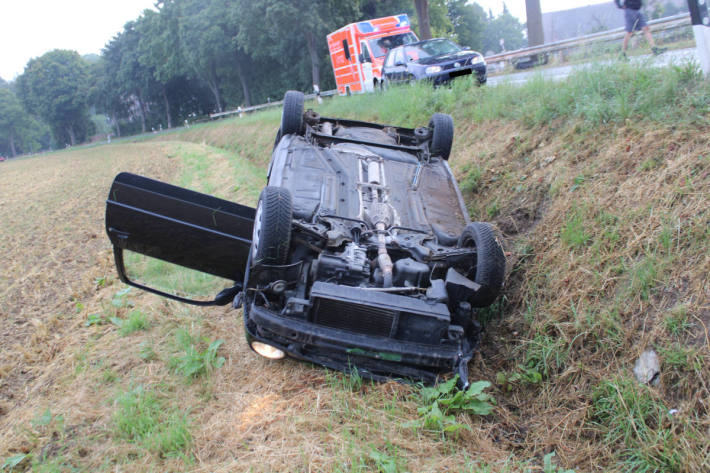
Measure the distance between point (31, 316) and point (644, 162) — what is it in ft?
19.1

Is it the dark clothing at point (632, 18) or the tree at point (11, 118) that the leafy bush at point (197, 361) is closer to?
the dark clothing at point (632, 18)

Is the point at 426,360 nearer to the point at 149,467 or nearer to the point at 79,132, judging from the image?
the point at 149,467

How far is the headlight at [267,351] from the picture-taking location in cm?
321

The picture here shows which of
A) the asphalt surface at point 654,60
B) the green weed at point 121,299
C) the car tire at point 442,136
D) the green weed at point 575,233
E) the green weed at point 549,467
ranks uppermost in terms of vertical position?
the asphalt surface at point 654,60

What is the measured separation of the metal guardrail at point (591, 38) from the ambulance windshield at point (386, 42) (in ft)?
15.9

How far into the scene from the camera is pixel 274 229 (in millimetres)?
3209

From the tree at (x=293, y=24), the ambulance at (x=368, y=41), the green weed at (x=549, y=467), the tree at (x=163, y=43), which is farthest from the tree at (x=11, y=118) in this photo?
the green weed at (x=549, y=467)

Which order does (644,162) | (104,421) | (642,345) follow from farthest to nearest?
(644,162), (104,421), (642,345)

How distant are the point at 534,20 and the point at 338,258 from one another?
16737mm

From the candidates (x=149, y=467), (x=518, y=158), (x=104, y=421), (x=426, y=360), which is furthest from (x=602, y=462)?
(x=518, y=158)

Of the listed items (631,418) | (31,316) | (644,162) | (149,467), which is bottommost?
(631,418)

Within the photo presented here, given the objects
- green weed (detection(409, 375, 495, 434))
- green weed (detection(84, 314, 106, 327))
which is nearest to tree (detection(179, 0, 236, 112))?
green weed (detection(84, 314, 106, 327))

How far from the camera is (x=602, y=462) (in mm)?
2670

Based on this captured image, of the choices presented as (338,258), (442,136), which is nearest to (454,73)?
(442,136)
